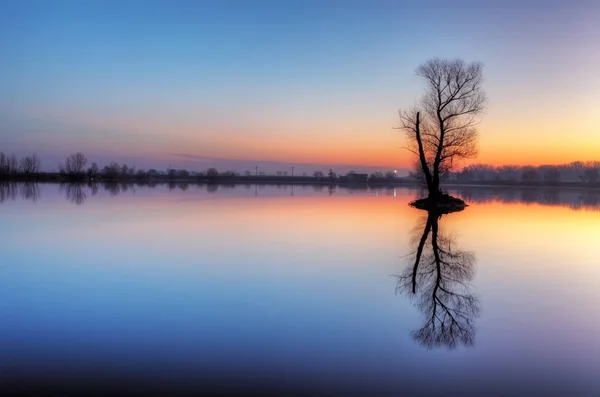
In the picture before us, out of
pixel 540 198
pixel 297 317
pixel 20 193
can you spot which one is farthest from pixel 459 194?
pixel 297 317

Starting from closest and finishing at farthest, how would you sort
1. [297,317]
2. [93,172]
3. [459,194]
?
1. [297,317]
2. [459,194]
3. [93,172]

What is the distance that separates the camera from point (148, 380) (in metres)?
4.79

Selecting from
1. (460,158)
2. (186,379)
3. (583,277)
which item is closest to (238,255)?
(186,379)

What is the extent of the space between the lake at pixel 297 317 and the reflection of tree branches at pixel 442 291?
5cm

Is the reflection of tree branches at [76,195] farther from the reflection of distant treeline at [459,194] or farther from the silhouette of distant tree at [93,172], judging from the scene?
the silhouette of distant tree at [93,172]

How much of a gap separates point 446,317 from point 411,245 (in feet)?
24.7

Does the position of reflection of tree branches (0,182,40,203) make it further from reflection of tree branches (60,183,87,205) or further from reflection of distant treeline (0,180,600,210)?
reflection of tree branches (60,183,87,205)

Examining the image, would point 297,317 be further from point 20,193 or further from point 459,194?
point 459,194

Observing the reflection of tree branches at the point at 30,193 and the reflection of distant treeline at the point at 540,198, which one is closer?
the reflection of tree branches at the point at 30,193

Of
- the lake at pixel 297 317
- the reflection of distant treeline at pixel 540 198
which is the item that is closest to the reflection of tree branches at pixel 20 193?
the lake at pixel 297 317

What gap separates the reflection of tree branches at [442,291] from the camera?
651 centimetres

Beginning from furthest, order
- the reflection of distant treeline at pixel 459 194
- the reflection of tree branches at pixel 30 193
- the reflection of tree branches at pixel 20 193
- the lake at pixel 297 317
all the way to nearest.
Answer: the reflection of distant treeline at pixel 459 194, the reflection of tree branches at pixel 30 193, the reflection of tree branches at pixel 20 193, the lake at pixel 297 317

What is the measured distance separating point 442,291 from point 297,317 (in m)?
3.47

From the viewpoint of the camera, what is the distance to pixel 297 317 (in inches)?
279
